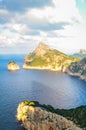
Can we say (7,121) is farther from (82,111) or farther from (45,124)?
(82,111)

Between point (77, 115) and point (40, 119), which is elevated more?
point (77, 115)

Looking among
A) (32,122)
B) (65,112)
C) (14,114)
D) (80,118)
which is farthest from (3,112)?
(80,118)

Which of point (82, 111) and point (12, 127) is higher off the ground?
point (82, 111)

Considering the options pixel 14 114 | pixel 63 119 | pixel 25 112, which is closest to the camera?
pixel 63 119

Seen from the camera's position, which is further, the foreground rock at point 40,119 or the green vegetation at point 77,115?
the green vegetation at point 77,115

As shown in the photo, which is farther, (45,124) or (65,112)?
(65,112)

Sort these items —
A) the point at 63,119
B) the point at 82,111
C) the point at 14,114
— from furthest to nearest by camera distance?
the point at 14,114
the point at 82,111
the point at 63,119

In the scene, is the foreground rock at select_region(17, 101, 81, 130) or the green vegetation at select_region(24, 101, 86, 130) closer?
the foreground rock at select_region(17, 101, 81, 130)

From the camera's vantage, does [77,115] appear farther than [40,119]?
No
